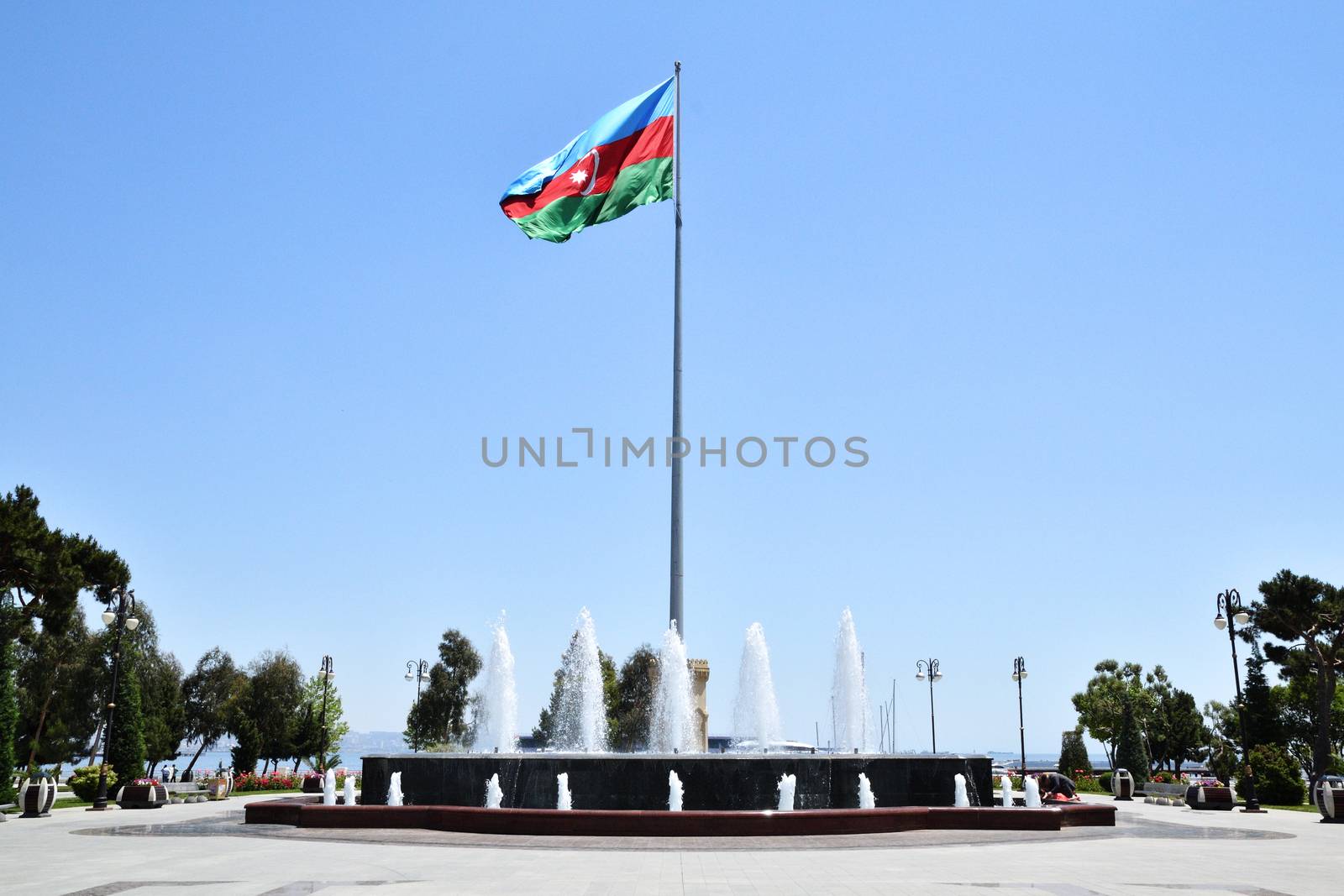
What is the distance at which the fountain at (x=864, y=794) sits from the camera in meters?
17.5

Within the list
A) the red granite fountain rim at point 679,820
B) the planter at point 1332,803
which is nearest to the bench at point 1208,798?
the planter at point 1332,803

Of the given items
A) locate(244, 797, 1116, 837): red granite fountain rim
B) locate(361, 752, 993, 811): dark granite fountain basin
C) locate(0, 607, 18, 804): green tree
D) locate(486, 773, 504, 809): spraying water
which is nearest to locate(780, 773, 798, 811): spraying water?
locate(361, 752, 993, 811): dark granite fountain basin

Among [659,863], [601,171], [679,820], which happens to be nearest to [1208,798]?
[679,820]

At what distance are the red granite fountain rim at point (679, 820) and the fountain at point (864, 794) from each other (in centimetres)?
46

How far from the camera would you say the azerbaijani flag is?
2362 centimetres

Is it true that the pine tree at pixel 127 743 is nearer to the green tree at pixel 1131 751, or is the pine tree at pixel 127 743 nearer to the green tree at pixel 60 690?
the green tree at pixel 60 690

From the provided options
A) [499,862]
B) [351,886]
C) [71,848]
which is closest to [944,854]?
[499,862]

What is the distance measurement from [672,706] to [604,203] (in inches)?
438

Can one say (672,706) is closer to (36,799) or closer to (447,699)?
(36,799)

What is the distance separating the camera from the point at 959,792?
714 inches

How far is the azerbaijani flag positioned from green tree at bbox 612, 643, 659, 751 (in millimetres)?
34788

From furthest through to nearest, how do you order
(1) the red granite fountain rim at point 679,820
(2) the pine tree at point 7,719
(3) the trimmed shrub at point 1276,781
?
(3) the trimmed shrub at point 1276,781 < (2) the pine tree at point 7,719 < (1) the red granite fountain rim at point 679,820

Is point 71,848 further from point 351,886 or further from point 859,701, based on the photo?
point 859,701

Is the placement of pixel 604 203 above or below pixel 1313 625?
above
